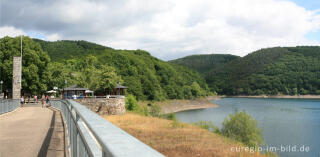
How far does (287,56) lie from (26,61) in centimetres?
16358

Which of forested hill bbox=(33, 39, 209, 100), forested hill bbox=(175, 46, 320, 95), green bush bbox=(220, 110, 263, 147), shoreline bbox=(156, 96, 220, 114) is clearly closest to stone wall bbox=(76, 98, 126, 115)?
forested hill bbox=(33, 39, 209, 100)

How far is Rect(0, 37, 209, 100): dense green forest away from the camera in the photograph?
4344 cm

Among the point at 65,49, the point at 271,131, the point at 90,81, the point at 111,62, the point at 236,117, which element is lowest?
the point at 271,131

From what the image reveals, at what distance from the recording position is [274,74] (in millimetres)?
159375

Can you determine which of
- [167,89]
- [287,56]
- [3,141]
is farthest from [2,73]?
[287,56]

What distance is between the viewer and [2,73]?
4184 centimetres

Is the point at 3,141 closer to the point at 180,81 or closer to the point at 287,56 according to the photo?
the point at 180,81

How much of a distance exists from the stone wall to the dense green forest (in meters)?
7.66

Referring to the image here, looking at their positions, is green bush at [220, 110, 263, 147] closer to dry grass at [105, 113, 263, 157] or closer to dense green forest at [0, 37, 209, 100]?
dry grass at [105, 113, 263, 157]

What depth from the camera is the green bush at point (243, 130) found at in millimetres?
28344

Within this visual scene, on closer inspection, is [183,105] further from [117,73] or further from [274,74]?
[274,74]

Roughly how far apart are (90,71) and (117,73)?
74.9 ft

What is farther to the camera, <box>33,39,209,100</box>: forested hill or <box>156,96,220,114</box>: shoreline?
<box>156,96,220,114</box>: shoreline

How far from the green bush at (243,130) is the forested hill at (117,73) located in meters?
32.3
